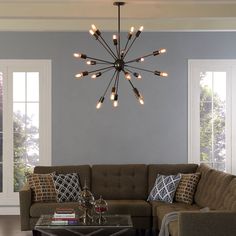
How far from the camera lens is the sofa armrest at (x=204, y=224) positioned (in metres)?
4.72

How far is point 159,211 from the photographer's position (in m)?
6.19

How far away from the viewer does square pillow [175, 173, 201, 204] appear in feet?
21.7

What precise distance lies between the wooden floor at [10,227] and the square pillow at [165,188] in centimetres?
175

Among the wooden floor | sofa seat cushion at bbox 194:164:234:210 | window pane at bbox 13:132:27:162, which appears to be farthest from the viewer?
window pane at bbox 13:132:27:162

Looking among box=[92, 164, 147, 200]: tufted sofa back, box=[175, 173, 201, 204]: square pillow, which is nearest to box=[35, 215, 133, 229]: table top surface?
box=[175, 173, 201, 204]: square pillow

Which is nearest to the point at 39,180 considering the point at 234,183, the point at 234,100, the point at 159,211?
the point at 159,211

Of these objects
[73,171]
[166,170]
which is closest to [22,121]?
[73,171]

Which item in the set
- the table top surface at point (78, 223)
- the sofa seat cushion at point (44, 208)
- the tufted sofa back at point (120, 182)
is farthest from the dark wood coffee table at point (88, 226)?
the tufted sofa back at point (120, 182)

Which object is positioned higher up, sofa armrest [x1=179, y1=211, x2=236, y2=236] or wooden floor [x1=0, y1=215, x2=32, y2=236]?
sofa armrest [x1=179, y1=211, x2=236, y2=236]

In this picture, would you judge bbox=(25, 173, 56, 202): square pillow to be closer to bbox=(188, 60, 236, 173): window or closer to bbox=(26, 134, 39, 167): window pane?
bbox=(26, 134, 39, 167): window pane

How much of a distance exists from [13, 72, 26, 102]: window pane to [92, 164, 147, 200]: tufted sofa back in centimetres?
191

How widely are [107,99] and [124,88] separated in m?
0.33

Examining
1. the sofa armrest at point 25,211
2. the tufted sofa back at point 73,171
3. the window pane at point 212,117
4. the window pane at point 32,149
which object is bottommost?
the sofa armrest at point 25,211

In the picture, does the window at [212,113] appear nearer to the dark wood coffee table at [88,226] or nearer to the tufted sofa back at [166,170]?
the tufted sofa back at [166,170]
